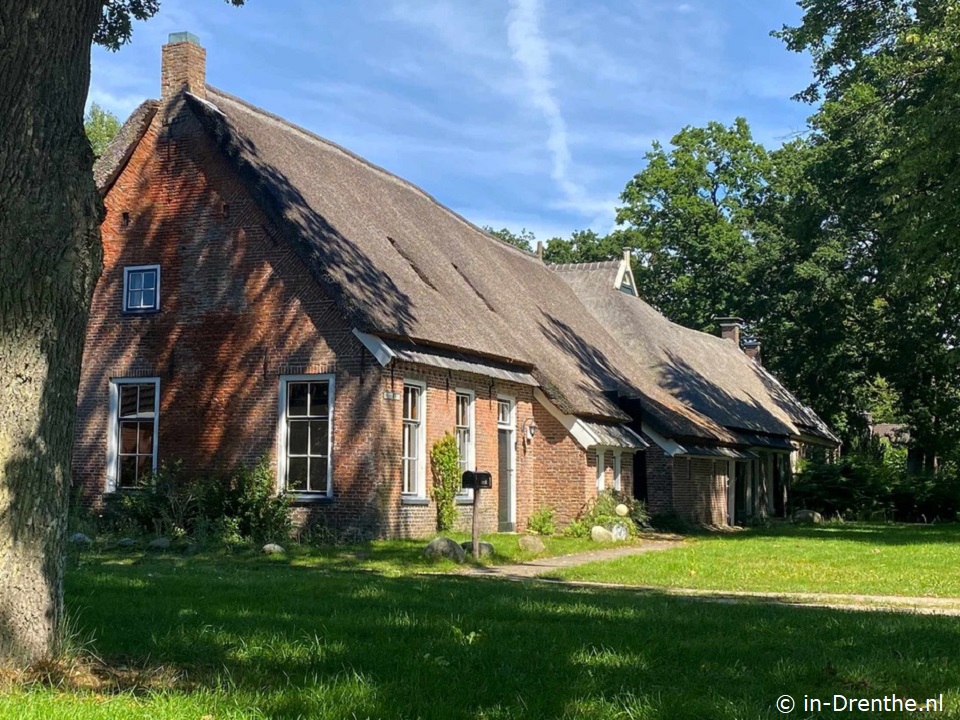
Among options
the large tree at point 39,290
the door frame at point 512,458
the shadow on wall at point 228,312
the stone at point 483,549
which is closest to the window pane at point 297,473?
the shadow on wall at point 228,312

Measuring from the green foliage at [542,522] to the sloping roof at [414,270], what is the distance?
91.5 inches

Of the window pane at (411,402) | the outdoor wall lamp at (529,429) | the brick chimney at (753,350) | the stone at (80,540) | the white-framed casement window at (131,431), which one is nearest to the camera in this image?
the stone at (80,540)

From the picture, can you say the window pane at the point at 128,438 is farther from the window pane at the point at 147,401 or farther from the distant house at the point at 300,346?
the window pane at the point at 147,401

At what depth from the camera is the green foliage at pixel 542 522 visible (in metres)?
23.5

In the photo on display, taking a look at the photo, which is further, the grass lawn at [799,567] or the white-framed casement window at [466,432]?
the white-framed casement window at [466,432]

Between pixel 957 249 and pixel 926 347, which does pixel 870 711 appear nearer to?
pixel 957 249

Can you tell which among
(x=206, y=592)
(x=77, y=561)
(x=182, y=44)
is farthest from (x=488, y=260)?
(x=206, y=592)

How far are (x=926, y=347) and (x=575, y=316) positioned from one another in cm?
1832

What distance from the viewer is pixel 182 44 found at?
2164 centimetres

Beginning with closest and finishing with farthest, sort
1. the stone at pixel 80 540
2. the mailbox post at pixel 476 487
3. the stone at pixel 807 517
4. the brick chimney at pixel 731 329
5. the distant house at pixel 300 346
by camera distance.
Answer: the mailbox post at pixel 476 487 < the stone at pixel 80 540 < the distant house at pixel 300 346 < the stone at pixel 807 517 < the brick chimney at pixel 731 329

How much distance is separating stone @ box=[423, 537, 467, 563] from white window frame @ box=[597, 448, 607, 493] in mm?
8969

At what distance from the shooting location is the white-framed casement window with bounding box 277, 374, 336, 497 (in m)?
19.0

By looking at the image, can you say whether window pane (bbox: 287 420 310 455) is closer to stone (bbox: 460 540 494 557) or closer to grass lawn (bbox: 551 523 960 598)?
stone (bbox: 460 540 494 557)

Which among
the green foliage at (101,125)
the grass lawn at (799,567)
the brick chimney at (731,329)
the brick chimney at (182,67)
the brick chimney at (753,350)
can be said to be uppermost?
the green foliage at (101,125)
